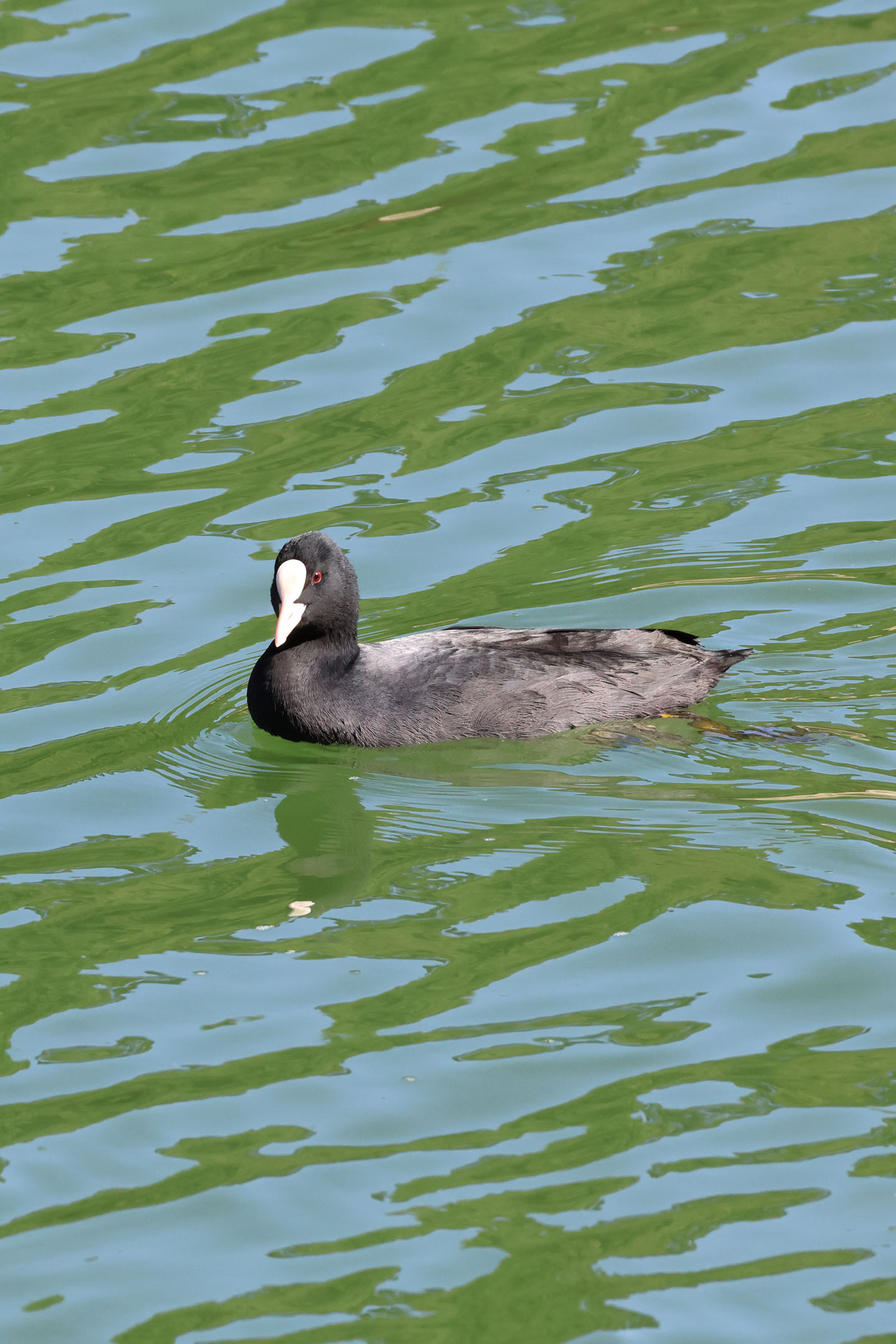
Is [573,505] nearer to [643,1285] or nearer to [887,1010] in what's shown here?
[887,1010]

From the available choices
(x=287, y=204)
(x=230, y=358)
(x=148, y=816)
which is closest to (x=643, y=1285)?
(x=148, y=816)

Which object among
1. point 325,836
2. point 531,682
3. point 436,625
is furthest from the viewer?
point 436,625

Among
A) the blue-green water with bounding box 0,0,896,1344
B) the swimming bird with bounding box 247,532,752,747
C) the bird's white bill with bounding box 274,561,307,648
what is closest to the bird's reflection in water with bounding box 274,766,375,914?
the blue-green water with bounding box 0,0,896,1344

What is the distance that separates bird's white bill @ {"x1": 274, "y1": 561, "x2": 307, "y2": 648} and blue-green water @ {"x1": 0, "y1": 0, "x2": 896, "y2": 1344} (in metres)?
0.56

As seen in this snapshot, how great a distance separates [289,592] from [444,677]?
68 cm

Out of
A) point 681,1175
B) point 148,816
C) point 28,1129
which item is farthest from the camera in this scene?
point 148,816

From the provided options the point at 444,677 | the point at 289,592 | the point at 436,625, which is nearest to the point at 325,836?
the point at 444,677

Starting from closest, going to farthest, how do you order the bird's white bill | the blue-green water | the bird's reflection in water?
the blue-green water → the bird's reflection in water → the bird's white bill

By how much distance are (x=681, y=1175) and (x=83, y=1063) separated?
1.76 meters

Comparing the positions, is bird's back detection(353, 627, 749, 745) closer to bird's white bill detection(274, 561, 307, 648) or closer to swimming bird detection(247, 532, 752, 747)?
swimming bird detection(247, 532, 752, 747)

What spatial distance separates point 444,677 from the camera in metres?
7.82

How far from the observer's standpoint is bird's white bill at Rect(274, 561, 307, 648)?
25.5 feet

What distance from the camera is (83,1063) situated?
567 cm

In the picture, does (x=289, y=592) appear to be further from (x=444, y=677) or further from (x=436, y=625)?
(x=436, y=625)
